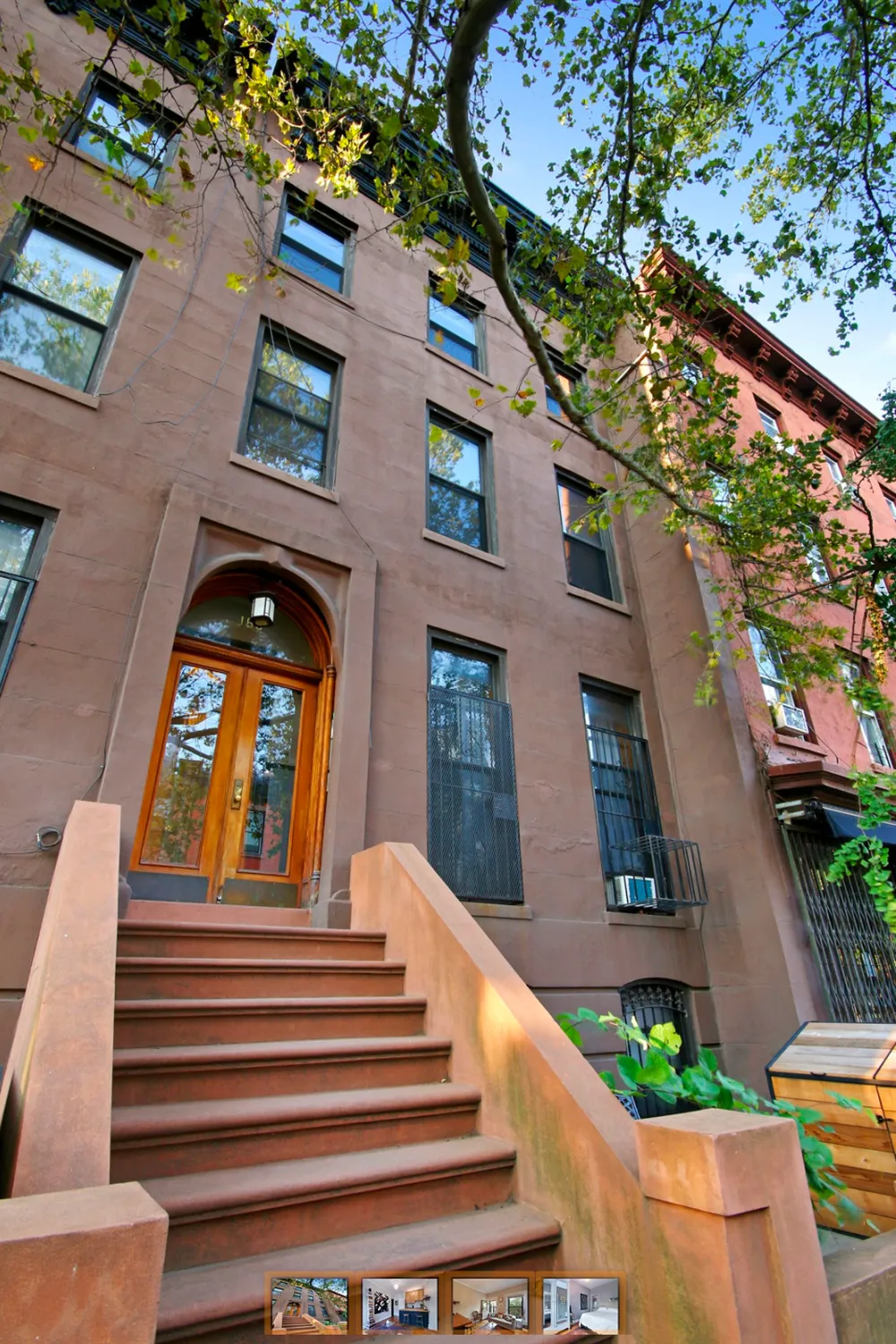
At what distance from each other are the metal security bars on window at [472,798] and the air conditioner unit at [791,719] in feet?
13.5

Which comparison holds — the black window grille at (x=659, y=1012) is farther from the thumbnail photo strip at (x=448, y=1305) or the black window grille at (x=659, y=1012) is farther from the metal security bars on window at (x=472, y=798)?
the thumbnail photo strip at (x=448, y=1305)

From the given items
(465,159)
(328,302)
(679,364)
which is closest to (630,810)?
(679,364)

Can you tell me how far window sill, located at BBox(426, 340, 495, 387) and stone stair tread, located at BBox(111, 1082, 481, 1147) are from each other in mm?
8705

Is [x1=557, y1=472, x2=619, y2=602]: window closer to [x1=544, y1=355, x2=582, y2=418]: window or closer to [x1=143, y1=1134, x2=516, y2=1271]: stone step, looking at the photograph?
[x1=544, y1=355, x2=582, y2=418]: window

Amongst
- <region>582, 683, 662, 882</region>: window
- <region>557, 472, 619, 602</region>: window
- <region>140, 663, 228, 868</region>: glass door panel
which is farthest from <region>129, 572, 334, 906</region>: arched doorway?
<region>557, 472, 619, 602</region>: window

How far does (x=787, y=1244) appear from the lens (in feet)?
6.62

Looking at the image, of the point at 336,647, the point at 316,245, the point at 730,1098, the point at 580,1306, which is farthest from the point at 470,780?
the point at 316,245

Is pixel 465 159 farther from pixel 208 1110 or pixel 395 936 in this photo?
pixel 208 1110

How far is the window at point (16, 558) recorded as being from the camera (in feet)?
16.5

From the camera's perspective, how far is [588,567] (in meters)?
9.82

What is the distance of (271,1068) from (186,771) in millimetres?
3293

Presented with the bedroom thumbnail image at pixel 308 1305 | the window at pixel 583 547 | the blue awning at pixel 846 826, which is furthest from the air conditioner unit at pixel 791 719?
the bedroom thumbnail image at pixel 308 1305

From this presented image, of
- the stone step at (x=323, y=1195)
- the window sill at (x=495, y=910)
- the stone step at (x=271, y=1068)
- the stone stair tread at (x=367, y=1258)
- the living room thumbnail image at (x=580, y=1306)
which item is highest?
the window sill at (x=495, y=910)

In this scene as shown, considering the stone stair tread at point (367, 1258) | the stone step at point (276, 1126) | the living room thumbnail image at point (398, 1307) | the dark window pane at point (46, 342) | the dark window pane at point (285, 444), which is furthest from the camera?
the dark window pane at point (285, 444)
